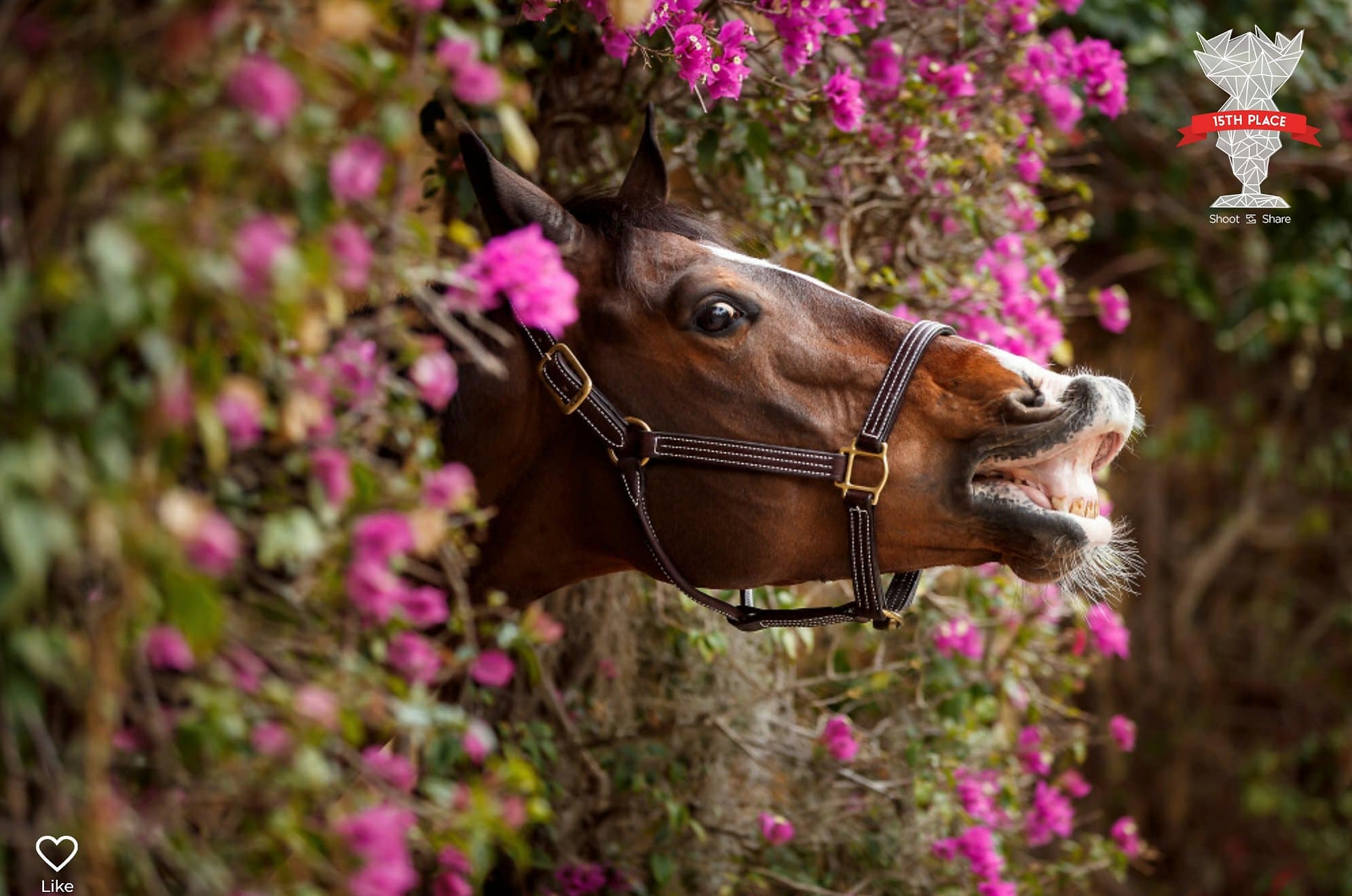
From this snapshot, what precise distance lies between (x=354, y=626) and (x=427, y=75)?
23.1 inches

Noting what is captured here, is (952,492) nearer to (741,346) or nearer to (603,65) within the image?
(741,346)

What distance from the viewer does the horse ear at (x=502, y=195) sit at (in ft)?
6.65

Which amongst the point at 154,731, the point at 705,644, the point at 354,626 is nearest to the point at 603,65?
the point at 705,644

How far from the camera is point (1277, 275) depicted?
4.72 m

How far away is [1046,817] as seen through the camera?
313cm

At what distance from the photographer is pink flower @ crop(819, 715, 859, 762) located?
274 cm

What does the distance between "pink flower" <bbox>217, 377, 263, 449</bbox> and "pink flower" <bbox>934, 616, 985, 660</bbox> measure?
2.19 m

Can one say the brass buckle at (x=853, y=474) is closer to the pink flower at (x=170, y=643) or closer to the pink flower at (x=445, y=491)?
the pink flower at (x=445, y=491)

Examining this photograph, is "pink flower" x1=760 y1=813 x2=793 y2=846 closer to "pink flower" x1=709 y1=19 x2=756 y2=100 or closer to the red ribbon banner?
"pink flower" x1=709 y1=19 x2=756 y2=100

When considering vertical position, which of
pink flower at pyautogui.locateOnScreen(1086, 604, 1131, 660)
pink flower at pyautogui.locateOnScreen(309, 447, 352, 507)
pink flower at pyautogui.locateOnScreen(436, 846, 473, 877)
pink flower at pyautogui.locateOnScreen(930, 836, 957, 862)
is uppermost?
pink flower at pyautogui.locateOnScreen(309, 447, 352, 507)

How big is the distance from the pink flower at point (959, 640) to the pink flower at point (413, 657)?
1.87m

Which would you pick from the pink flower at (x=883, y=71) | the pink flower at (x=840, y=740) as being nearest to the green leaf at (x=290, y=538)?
the pink flower at (x=840, y=740)

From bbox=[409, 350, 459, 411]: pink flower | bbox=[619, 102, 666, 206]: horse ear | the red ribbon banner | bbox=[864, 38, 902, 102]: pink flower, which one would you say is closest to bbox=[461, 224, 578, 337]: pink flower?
bbox=[409, 350, 459, 411]: pink flower

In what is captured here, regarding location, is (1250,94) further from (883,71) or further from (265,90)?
(265,90)
